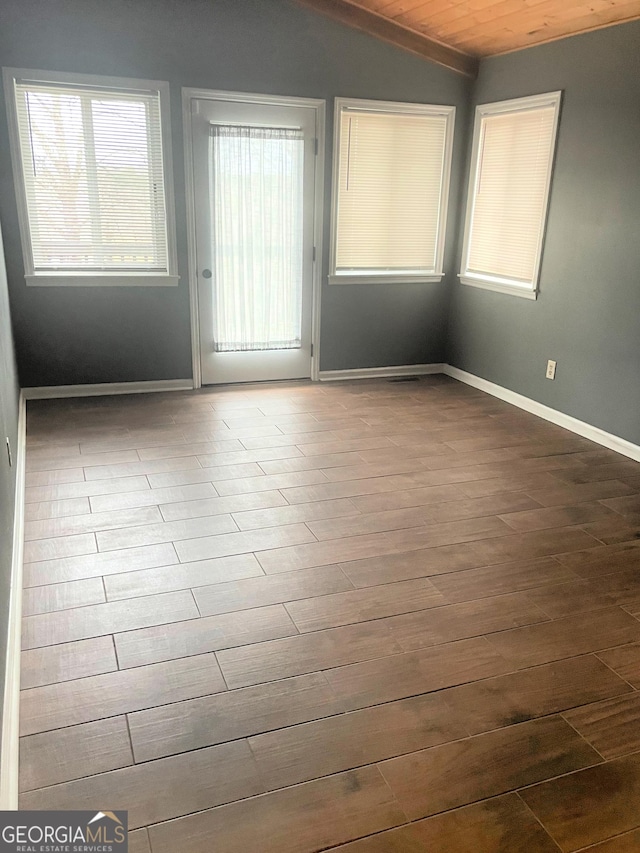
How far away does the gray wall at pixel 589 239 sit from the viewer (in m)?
3.84

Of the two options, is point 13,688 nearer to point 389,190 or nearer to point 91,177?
point 91,177

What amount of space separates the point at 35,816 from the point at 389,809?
852 millimetres

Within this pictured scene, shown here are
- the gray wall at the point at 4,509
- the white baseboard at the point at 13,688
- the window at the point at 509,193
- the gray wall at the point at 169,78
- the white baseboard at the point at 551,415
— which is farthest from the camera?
the window at the point at 509,193

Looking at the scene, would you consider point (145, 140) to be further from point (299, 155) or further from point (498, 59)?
point (498, 59)

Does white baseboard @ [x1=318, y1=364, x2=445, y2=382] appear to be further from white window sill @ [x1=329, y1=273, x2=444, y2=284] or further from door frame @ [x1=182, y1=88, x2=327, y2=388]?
white window sill @ [x1=329, y1=273, x2=444, y2=284]

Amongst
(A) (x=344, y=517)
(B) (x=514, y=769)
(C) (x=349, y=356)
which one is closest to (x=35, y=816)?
(B) (x=514, y=769)

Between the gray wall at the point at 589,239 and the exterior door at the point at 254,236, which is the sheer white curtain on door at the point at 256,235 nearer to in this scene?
the exterior door at the point at 254,236

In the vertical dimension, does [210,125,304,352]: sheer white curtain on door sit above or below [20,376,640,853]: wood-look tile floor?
above

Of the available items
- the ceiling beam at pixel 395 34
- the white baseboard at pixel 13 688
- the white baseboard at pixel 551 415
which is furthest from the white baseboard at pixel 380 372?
the white baseboard at pixel 13 688

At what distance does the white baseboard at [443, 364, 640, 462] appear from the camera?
404 cm

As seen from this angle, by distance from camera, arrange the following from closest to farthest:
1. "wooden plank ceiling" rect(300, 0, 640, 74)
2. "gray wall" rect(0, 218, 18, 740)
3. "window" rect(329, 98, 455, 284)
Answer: "gray wall" rect(0, 218, 18, 740) → "wooden plank ceiling" rect(300, 0, 640, 74) → "window" rect(329, 98, 455, 284)

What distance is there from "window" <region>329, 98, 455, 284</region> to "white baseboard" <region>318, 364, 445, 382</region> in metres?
0.72

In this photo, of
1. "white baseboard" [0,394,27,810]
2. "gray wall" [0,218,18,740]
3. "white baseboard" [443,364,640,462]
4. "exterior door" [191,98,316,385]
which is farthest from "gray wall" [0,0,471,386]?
"white baseboard" [0,394,27,810]

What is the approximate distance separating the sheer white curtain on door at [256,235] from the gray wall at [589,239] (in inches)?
A: 64.0
